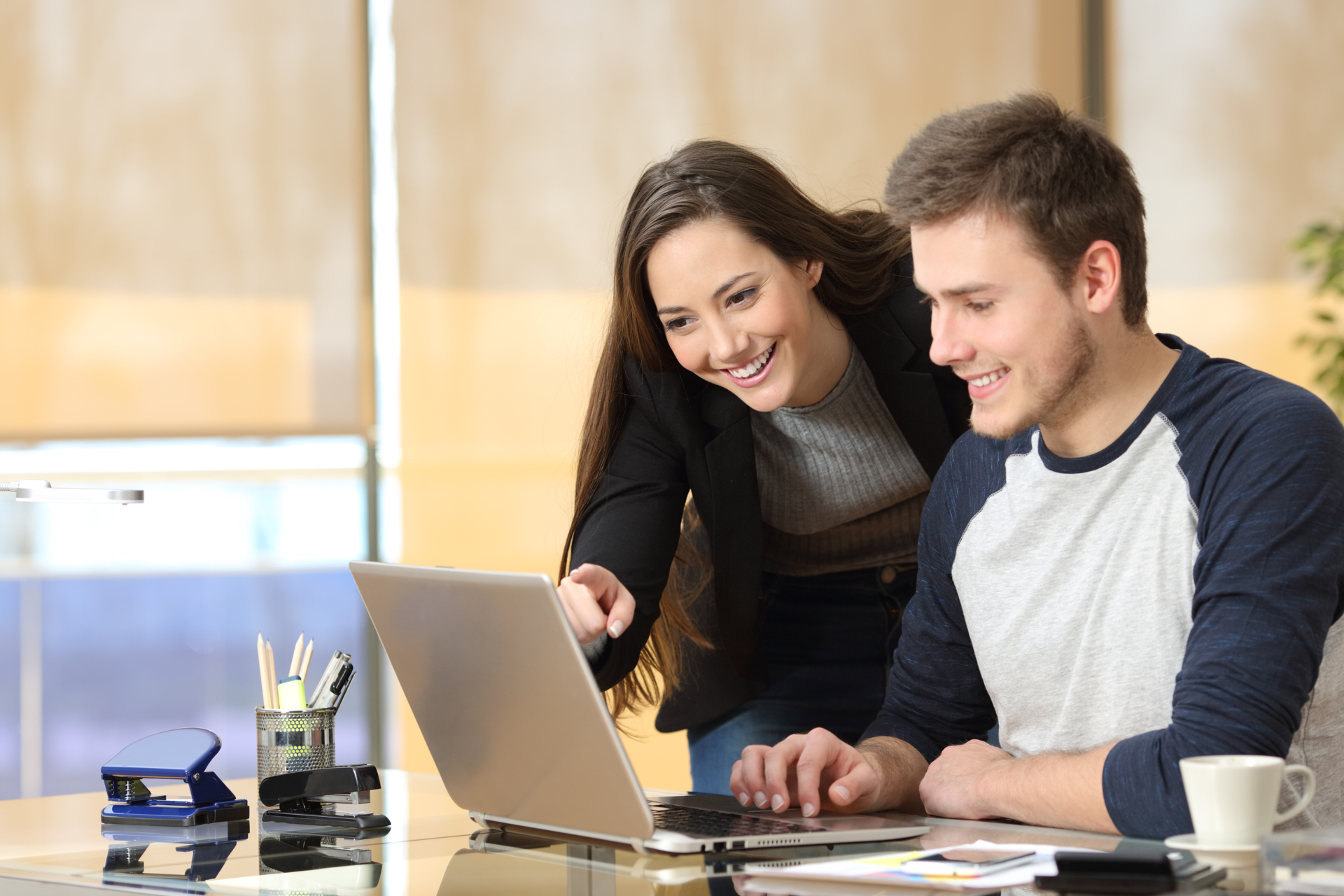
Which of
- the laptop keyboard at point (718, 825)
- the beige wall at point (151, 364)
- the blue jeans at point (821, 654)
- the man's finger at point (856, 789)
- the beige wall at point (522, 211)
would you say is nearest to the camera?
the laptop keyboard at point (718, 825)

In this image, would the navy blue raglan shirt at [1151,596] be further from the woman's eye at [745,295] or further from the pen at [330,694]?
the pen at [330,694]

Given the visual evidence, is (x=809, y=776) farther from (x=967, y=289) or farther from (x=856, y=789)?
(x=967, y=289)

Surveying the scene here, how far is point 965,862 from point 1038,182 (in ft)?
2.20

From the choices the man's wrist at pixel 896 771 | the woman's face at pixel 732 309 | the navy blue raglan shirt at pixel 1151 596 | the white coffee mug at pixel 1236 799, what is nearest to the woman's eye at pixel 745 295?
the woman's face at pixel 732 309

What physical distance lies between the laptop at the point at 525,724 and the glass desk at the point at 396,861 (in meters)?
0.02

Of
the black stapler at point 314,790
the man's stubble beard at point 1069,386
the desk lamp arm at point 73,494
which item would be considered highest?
the man's stubble beard at point 1069,386

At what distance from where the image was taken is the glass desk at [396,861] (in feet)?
3.43

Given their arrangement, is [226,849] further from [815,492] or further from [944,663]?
[815,492]

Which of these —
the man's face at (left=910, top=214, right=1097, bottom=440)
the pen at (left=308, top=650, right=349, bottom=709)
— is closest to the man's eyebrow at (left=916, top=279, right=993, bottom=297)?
the man's face at (left=910, top=214, right=1097, bottom=440)

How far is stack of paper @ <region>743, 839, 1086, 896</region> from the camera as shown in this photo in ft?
3.06

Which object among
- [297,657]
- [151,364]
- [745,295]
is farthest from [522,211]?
[297,657]

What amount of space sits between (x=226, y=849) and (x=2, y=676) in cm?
260

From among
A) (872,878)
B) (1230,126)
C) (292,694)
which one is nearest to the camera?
(872,878)

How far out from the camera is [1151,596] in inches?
52.9
